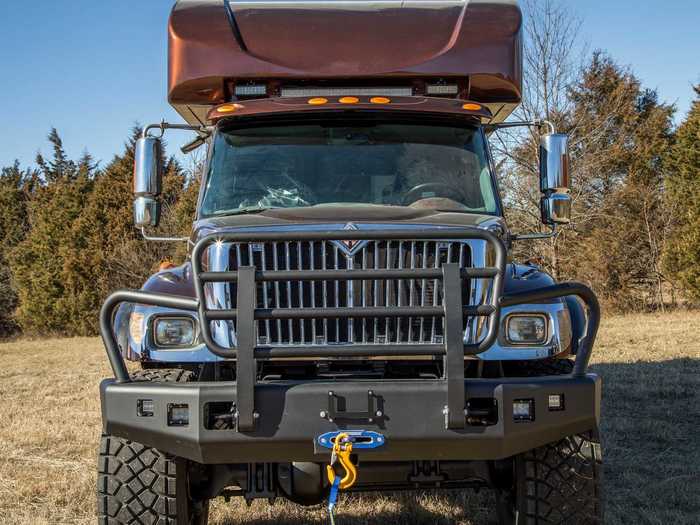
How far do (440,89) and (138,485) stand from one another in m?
2.84

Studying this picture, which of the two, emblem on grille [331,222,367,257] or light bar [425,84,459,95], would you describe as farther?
light bar [425,84,459,95]

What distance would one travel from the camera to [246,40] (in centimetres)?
468

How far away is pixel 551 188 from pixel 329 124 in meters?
1.43

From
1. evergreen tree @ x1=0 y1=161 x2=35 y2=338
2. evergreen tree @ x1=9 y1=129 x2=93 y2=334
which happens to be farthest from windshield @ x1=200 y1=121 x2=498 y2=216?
evergreen tree @ x1=0 y1=161 x2=35 y2=338

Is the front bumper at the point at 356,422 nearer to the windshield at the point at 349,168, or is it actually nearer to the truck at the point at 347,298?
the truck at the point at 347,298

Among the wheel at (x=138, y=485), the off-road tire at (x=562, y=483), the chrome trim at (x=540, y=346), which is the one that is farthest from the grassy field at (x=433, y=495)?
the chrome trim at (x=540, y=346)

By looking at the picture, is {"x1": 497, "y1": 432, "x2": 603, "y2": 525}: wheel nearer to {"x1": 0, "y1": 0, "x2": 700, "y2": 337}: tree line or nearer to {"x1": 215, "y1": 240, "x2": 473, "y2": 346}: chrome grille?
{"x1": 215, "y1": 240, "x2": 473, "y2": 346}: chrome grille

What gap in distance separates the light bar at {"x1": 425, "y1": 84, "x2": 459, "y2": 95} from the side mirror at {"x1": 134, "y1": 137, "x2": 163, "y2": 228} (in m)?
1.69

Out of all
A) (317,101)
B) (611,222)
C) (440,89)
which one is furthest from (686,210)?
(317,101)

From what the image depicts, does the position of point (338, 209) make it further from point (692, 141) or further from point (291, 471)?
point (692, 141)

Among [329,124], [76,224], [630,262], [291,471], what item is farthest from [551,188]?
[76,224]

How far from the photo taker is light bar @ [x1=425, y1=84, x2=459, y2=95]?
476cm

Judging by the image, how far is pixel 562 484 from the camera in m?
3.52

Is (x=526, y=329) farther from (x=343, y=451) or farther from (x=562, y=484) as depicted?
(x=343, y=451)
